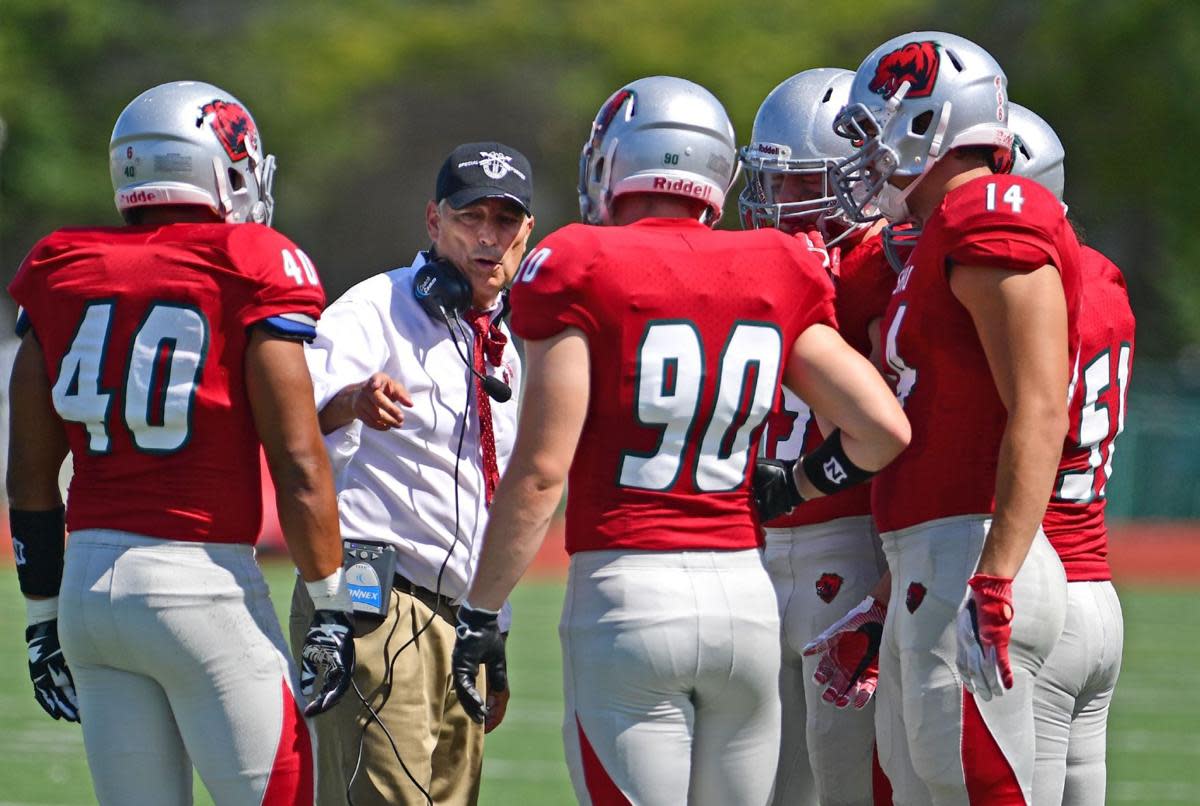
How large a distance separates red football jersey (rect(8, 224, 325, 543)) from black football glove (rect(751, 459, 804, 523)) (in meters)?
0.98

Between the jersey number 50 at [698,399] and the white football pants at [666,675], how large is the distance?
0.16m

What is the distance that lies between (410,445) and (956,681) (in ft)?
4.86

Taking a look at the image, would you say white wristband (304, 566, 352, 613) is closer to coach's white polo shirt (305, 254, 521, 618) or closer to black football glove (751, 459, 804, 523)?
coach's white polo shirt (305, 254, 521, 618)

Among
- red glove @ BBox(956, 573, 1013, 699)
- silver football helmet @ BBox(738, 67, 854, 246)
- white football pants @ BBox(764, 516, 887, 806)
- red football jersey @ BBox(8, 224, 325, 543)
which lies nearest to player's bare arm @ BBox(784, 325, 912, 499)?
red glove @ BBox(956, 573, 1013, 699)

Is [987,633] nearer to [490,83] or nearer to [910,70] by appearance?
[910,70]

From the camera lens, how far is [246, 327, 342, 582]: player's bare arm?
3.50 metres

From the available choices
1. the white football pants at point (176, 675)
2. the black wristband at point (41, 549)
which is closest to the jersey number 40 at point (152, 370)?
the white football pants at point (176, 675)

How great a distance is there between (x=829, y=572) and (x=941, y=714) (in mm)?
803

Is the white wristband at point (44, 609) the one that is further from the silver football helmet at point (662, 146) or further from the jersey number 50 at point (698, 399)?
the silver football helmet at point (662, 146)

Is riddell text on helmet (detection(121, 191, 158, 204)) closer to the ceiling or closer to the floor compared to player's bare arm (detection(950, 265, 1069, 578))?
closer to the ceiling

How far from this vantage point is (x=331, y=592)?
3668 millimetres

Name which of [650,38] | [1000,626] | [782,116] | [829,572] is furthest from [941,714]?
[650,38]

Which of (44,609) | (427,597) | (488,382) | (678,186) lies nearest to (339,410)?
(488,382)

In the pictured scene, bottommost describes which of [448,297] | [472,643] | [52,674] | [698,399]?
[52,674]
